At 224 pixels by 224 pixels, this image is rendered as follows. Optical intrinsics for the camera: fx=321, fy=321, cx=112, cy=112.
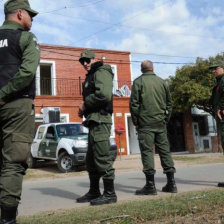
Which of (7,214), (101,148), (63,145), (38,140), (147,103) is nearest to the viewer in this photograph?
(7,214)

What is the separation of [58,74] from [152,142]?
50.5 feet

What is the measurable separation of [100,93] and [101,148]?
73cm

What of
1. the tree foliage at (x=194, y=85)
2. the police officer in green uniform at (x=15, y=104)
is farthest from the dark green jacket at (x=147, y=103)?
the tree foliage at (x=194, y=85)

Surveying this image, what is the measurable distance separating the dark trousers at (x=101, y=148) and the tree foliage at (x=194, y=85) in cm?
1507

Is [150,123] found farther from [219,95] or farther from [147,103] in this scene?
[219,95]

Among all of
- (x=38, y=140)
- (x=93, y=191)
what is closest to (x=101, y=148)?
(x=93, y=191)

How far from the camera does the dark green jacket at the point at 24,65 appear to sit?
2945 millimetres

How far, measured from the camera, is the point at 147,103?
5.21 meters

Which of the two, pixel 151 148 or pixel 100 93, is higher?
pixel 100 93

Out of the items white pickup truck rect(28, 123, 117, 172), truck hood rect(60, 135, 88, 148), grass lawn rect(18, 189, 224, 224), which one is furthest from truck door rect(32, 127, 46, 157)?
grass lawn rect(18, 189, 224, 224)

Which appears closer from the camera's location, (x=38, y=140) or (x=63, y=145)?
(x=63, y=145)

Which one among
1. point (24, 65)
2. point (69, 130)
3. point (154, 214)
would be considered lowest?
point (154, 214)

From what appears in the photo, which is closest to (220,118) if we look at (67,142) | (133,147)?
(67,142)

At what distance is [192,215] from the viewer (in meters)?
3.19
